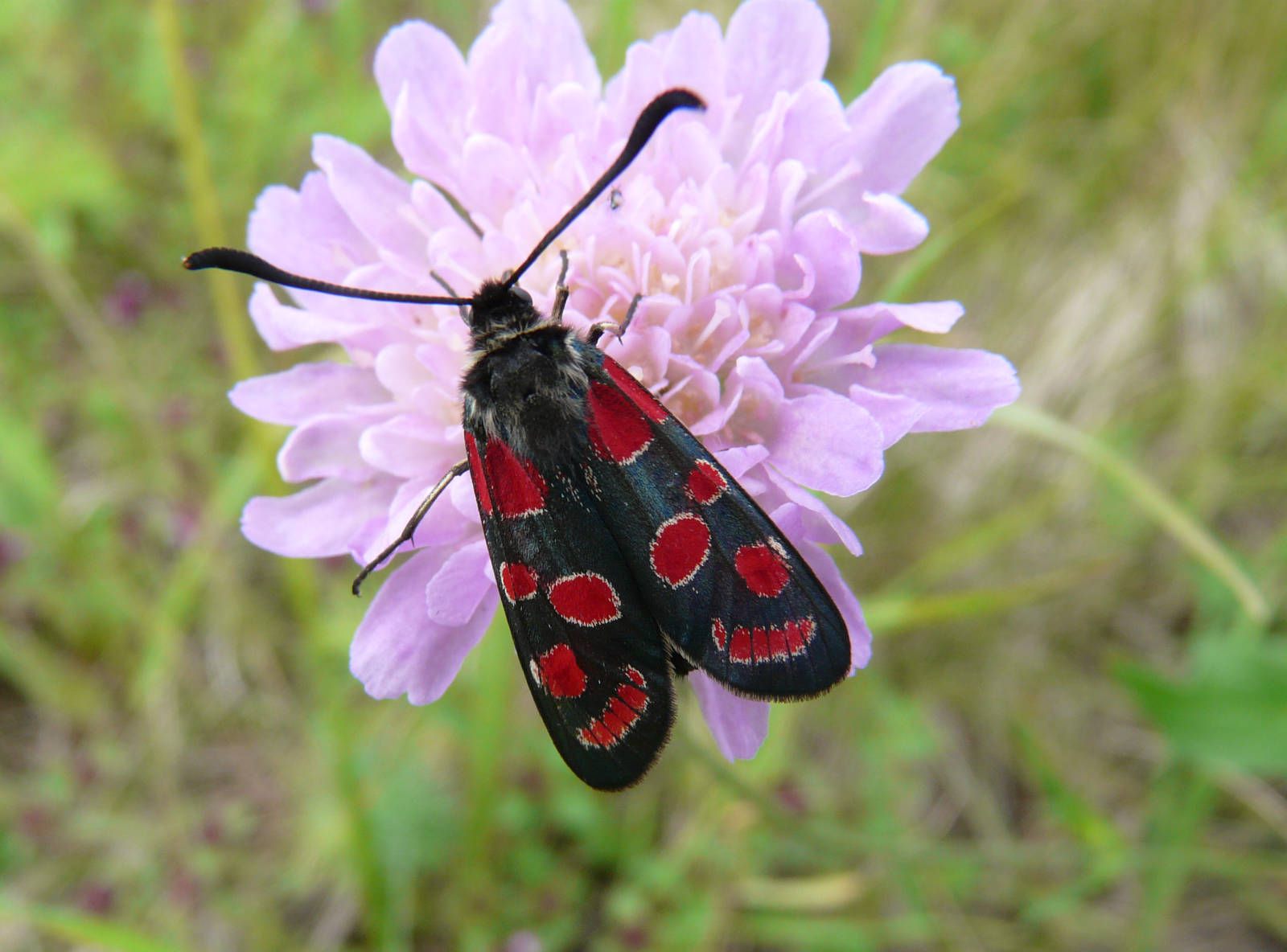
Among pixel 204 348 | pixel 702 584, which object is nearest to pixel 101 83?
pixel 204 348

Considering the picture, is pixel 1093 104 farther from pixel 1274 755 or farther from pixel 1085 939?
pixel 1085 939

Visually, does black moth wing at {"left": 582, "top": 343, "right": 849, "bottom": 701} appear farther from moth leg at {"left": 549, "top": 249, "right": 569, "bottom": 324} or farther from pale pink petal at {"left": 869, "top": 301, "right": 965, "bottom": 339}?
pale pink petal at {"left": 869, "top": 301, "right": 965, "bottom": 339}

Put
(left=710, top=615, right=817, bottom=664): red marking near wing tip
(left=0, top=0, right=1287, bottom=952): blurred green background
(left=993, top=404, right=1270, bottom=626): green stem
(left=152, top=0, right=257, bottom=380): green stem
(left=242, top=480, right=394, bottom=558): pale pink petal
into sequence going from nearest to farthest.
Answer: (left=710, top=615, right=817, bottom=664): red marking near wing tip, (left=242, top=480, right=394, bottom=558): pale pink petal, (left=993, top=404, right=1270, bottom=626): green stem, (left=152, top=0, right=257, bottom=380): green stem, (left=0, top=0, right=1287, bottom=952): blurred green background

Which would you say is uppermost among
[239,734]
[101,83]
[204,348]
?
[101,83]

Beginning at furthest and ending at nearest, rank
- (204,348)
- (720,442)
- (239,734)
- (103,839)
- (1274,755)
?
1. (204,348)
2. (239,734)
3. (103,839)
4. (1274,755)
5. (720,442)

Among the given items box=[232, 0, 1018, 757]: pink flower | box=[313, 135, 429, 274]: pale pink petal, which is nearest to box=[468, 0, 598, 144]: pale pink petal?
box=[232, 0, 1018, 757]: pink flower
